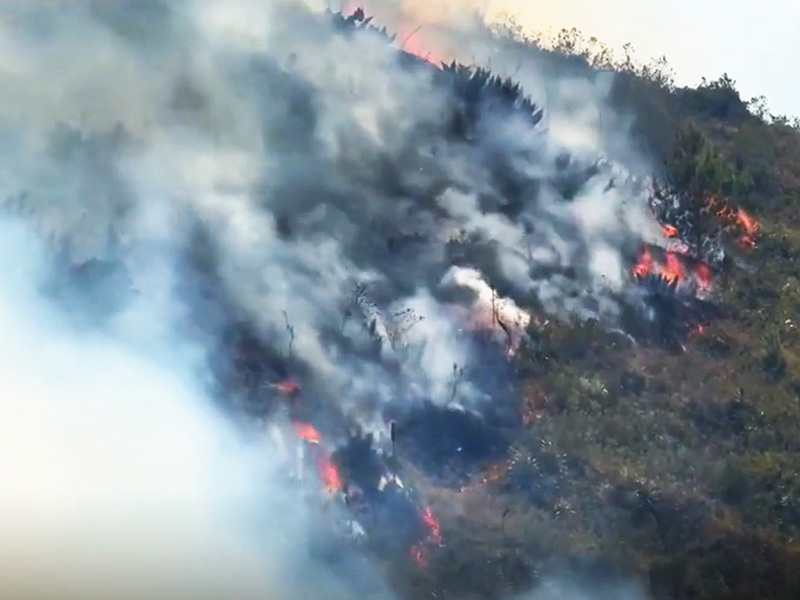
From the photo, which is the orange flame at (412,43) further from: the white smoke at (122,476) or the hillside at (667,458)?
the white smoke at (122,476)

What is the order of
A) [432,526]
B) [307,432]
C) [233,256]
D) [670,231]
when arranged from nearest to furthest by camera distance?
[432,526]
[307,432]
[233,256]
[670,231]

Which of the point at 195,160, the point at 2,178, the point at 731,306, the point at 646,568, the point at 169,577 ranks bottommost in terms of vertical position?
the point at 169,577

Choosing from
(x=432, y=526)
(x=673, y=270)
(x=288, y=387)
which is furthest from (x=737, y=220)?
(x=288, y=387)

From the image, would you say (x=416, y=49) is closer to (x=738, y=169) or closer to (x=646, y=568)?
(x=738, y=169)

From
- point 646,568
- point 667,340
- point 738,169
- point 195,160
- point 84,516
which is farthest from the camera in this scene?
point 738,169

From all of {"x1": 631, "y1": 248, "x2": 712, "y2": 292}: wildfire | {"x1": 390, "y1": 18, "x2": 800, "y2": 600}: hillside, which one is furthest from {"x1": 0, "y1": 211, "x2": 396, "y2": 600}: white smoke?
{"x1": 631, "y1": 248, "x2": 712, "y2": 292}: wildfire

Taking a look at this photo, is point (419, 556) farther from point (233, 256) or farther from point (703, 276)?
point (703, 276)

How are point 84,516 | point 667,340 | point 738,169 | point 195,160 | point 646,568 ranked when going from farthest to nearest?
point 738,169 < point 667,340 < point 195,160 < point 646,568 < point 84,516

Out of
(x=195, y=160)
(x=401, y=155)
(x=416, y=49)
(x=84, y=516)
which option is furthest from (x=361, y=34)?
(x=84, y=516)
